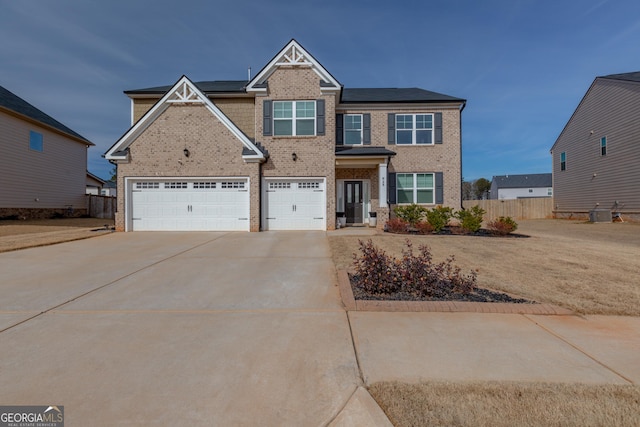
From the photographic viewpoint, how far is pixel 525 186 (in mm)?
51781

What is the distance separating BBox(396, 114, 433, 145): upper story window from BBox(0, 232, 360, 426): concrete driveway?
1084cm

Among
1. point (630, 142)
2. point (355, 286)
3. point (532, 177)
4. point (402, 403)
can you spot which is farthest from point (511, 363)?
point (532, 177)

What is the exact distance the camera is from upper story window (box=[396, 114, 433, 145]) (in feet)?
49.6

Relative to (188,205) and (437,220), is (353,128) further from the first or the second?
(188,205)

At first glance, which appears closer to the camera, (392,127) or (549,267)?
(549,267)

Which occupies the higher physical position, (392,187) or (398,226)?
(392,187)

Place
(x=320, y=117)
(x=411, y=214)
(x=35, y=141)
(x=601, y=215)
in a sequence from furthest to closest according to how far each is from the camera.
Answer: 1. (x=601, y=215)
2. (x=35, y=141)
3. (x=320, y=117)
4. (x=411, y=214)

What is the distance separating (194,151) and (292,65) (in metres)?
5.83

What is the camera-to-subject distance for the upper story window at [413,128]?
15.1 meters

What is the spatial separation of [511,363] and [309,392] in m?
1.91

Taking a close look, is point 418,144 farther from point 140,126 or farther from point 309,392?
point 309,392

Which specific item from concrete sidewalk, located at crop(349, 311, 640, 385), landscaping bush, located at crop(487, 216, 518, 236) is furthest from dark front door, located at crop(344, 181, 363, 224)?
concrete sidewalk, located at crop(349, 311, 640, 385)

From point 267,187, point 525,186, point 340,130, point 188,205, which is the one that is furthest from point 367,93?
point 525,186

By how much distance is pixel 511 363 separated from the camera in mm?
2775
